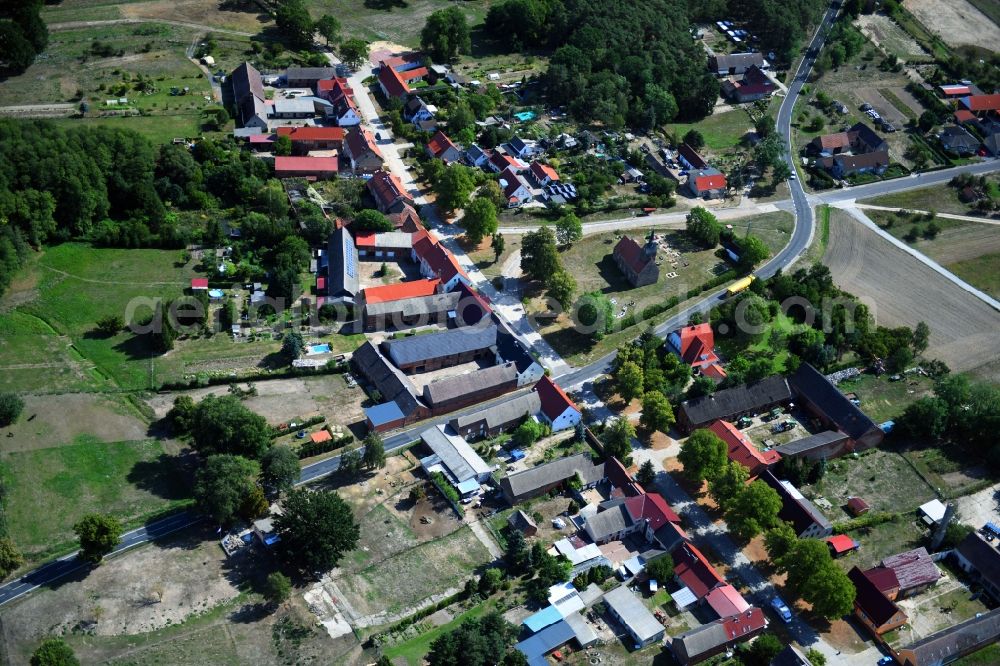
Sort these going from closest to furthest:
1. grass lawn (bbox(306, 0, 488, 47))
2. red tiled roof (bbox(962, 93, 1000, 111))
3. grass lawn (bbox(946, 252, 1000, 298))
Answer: grass lawn (bbox(946, 252, 1000, 298)) < red tiled roof (bbox(962, 93, 1000, 111)) < grass lawn (bbox(306, 0, 488, 47))

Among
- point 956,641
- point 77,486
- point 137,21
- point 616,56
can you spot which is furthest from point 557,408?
point 137,21

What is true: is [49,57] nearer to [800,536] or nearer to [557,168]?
[557,168]

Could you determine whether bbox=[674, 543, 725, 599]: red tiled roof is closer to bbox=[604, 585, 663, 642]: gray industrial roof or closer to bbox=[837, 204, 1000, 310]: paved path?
bbox=[604, 585, 663, 642]: gray industrial roof

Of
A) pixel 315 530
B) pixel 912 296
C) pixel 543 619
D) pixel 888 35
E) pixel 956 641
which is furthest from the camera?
pixel 888 35

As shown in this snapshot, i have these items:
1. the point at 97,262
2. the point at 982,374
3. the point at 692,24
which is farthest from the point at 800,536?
the point at 692,24

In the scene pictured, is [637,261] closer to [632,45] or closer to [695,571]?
[695,571]

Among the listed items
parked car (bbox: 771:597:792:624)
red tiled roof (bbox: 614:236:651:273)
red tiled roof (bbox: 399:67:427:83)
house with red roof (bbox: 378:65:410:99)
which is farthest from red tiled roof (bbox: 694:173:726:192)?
parked car (bbox: 771:597:792:624)
